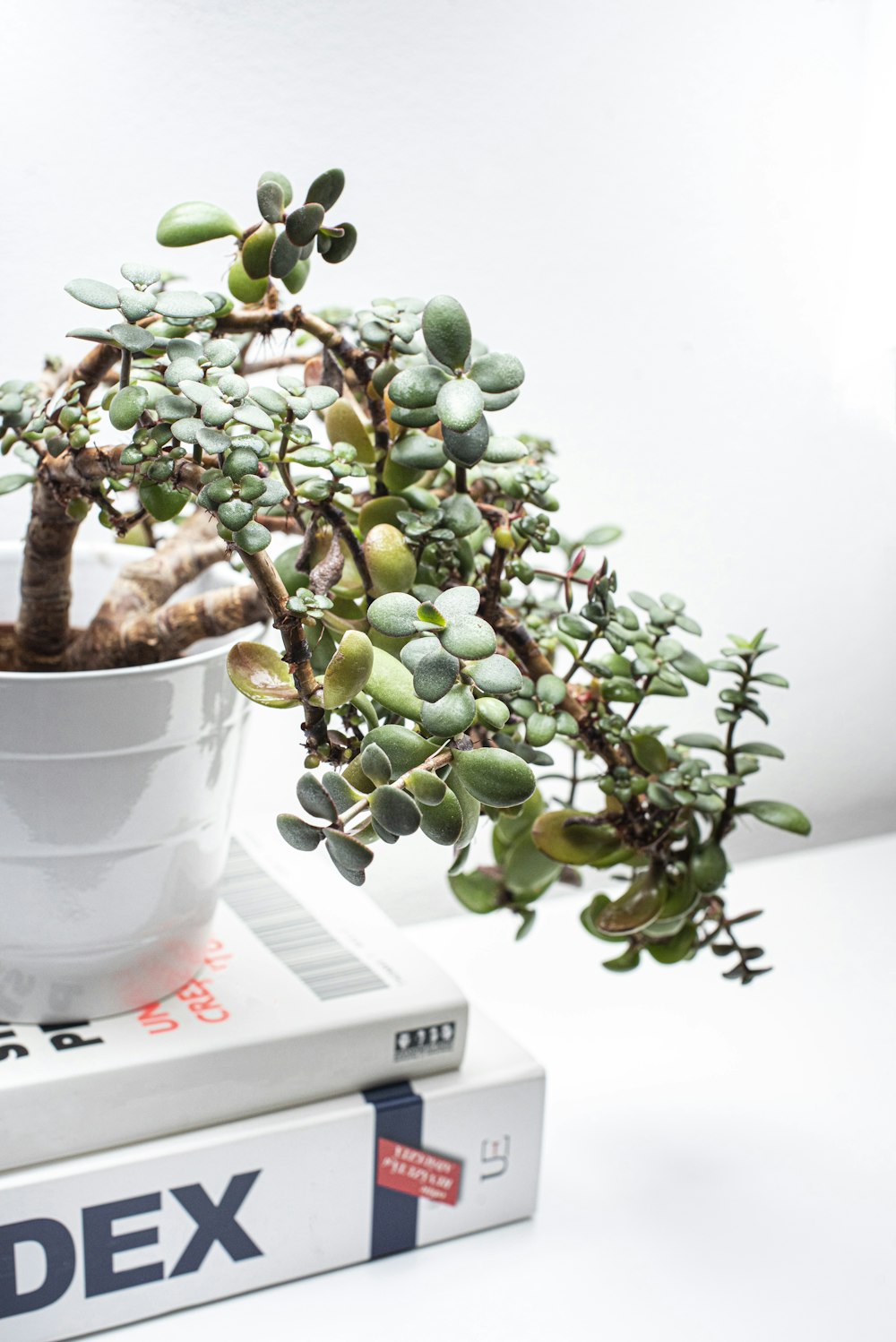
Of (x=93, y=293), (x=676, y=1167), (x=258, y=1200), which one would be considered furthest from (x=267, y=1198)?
(x=93, y=293)

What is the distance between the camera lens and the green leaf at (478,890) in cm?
83

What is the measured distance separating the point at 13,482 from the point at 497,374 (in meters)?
0.29

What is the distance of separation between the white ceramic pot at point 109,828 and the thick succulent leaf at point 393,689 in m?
0.19

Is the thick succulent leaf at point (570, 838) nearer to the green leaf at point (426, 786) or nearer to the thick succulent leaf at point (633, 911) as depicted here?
the thick succulent leaf at point (633, 911)

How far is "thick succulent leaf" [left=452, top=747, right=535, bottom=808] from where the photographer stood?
1.46ft

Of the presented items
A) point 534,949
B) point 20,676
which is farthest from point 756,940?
point 20,676

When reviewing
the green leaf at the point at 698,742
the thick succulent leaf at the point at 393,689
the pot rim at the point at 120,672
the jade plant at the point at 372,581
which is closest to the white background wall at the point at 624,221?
the jade plant at the point at 372,581

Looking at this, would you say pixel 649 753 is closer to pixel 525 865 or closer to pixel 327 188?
pixel 525 865

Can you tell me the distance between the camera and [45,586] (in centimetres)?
70

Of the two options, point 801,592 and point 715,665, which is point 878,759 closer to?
point 801,592

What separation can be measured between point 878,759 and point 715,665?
881 mm

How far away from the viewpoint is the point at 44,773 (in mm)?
652

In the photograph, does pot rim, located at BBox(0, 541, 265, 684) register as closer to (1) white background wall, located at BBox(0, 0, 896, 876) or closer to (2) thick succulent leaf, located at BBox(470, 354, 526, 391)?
(2) thick succulent leaf, located at BBox(470, 354, 526, 391)

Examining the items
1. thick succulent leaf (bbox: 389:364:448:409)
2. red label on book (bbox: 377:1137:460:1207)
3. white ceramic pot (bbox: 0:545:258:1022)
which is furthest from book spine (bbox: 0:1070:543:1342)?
thick succulent leaf (bbox: 389:364:448:409)
